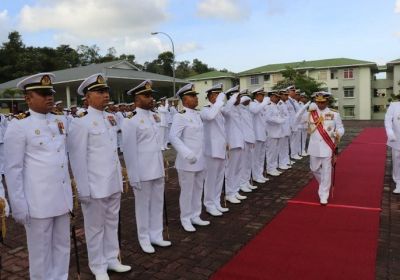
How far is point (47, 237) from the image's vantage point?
3.35 meters

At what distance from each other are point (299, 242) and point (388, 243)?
3.44 ft

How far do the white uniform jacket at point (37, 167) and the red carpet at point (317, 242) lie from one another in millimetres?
1748

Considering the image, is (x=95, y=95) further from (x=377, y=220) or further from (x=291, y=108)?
(x=291, y=108)

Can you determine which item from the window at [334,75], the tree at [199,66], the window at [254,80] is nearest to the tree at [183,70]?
the tree at [199,66]

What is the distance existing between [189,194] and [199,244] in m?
0.78

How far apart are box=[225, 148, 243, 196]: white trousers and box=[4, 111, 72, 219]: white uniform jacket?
12.8 ft

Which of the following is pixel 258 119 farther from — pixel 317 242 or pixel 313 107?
pixel 317 242

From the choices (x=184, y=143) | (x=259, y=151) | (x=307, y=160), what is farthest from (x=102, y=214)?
(x=307, y=160)

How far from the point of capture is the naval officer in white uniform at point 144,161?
4.43 m

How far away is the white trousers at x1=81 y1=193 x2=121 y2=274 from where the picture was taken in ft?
12.8

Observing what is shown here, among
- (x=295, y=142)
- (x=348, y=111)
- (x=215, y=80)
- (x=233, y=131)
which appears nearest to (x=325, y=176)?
(x=233, y=131)

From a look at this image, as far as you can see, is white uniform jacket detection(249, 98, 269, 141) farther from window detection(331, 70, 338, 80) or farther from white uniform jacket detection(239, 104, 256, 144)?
window detection(331, 70, 338, 80)

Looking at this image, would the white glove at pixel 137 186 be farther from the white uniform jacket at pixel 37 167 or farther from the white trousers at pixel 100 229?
the white uniform jacket at pixel 37 167

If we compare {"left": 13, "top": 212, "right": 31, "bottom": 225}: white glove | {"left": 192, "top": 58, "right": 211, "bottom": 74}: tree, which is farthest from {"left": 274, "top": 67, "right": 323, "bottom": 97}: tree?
{"left": 192, "top": 58, "right": 211, "bottom": 74}: tree
